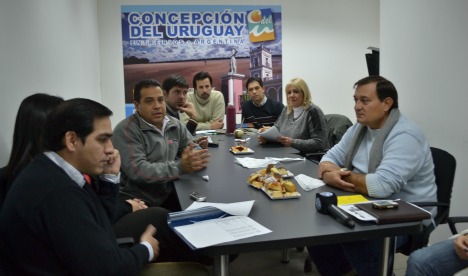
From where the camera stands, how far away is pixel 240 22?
5777 mm

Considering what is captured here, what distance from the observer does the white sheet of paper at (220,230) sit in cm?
133

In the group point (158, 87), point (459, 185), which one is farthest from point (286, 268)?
point (158, 87)

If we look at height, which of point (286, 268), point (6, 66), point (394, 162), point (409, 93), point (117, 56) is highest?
point (117, 56)

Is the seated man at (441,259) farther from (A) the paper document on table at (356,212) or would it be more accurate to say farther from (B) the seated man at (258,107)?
(B) the seated man at (258,107)

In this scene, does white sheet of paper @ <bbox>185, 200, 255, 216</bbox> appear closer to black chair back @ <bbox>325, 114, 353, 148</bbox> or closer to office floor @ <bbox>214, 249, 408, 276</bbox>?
office floor @ <bbox>214, 249, 408, 276</bbox>

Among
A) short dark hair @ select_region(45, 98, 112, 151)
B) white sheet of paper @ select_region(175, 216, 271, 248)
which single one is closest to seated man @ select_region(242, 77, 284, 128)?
white sheet of paper @ select_region(175, 216, 271, 248)

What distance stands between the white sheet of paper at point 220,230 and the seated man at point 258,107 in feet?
10.7

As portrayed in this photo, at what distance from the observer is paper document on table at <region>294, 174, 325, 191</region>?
1979 millimetres

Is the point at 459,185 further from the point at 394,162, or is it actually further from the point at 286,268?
the point at 286,268

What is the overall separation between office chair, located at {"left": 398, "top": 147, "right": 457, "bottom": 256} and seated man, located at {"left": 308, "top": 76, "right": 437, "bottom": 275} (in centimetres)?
6

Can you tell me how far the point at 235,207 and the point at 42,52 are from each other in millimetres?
2120

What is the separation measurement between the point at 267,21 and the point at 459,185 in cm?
387

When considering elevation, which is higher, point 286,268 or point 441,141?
point 441,141

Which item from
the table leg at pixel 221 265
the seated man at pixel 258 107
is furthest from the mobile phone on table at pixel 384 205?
the seated man at pixel 258 107
